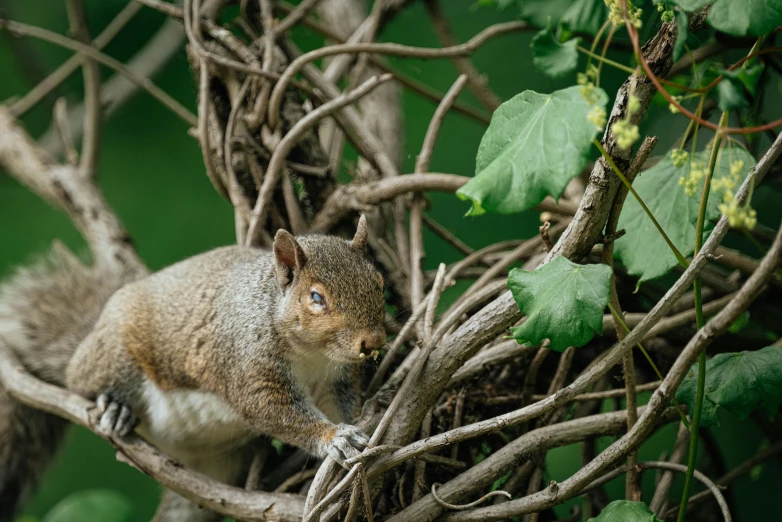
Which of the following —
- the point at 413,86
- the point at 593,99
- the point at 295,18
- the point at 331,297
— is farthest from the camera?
the point at 413,86

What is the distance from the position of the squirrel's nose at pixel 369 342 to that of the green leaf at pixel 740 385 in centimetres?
51

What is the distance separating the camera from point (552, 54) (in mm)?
1045

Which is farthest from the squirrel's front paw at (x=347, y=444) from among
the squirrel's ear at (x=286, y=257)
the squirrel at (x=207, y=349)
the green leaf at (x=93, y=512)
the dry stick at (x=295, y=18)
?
the dry stick at (x=295, y=18)

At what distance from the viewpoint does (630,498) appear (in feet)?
4.33

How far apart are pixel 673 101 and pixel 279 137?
1.12 meters

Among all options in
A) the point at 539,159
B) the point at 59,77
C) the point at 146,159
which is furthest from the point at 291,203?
the point at 146,159

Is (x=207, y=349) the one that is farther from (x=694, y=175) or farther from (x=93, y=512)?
(x=694, y=175)

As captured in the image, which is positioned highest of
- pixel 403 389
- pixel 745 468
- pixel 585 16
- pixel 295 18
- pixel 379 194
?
pixel 295 18

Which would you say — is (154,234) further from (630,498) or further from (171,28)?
(630,498)

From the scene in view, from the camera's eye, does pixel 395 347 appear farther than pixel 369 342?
Yes

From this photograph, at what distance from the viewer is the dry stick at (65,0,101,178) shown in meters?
2.48

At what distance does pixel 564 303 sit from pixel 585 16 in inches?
28.0

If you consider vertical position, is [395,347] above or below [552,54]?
below

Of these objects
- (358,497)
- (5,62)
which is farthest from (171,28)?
(358,497)
